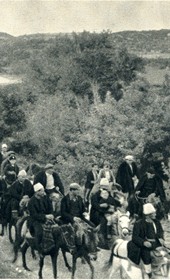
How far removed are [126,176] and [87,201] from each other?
3.44 ft

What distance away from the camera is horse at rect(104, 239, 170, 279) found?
30.2 ft

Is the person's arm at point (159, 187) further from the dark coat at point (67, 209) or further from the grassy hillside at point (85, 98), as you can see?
the grassy hillside at point (85, 98)

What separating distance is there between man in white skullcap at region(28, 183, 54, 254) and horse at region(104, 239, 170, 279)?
1462 millimetres

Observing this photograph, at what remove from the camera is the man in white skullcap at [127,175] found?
42.3ft

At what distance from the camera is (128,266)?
9234mm

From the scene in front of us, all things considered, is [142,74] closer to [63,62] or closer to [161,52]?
[161,52]

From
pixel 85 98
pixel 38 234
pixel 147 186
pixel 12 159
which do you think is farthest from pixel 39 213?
pixel 85 98

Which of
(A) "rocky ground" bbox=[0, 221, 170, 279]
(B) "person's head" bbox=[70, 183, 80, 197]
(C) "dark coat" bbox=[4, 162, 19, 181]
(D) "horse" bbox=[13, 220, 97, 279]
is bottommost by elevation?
(A) "rocky ground" bbox=[0, 221, 170, 279]

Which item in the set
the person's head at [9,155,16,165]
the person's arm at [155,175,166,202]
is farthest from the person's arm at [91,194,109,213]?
the person's head at [9,155,16,165]

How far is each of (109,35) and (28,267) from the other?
37.2 feet

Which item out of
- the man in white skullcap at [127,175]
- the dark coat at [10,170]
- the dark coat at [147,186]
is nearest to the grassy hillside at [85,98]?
the man in white skullcap at [127,175]

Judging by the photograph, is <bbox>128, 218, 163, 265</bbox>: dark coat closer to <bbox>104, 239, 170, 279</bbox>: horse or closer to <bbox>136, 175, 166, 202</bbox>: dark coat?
<bbox>104, 239, 170, 279</bbox>: horse

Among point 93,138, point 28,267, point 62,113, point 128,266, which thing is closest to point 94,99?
point 62,113

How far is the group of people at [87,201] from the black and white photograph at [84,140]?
2 cm
